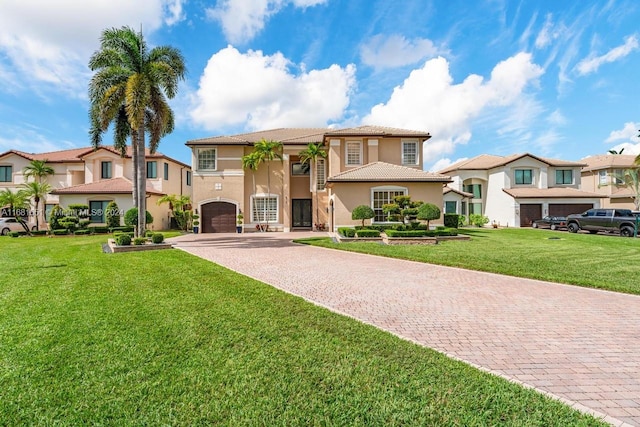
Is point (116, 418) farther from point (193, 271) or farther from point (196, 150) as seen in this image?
point (196, 150)

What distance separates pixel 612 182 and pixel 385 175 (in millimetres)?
33046

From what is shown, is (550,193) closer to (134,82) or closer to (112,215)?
(134,82)

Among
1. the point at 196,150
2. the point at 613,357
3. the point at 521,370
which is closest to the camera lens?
the point at 521,370

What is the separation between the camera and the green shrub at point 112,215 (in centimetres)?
2456

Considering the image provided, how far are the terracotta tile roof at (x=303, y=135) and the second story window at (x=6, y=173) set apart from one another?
1992 centimetres

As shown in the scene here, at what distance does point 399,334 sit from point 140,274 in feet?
24.3

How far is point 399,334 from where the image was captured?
15.8ft

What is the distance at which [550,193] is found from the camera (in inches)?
1233

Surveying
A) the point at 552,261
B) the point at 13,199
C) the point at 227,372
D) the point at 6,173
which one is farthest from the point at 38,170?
the point at 552,261

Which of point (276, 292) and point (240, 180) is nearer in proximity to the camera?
point (276, 292)

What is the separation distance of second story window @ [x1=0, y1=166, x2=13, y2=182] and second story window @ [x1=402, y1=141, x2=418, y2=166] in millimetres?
36246

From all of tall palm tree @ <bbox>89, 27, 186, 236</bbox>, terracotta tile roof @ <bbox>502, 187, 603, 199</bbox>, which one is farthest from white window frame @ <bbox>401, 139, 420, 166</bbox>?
tall palm tree @ <bbox>89, 27, 186, 236</bbox>

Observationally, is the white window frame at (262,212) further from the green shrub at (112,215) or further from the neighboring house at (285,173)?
the green shrub at (112,215)

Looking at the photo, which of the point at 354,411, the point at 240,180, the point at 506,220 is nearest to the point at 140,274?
the point at 354,411
